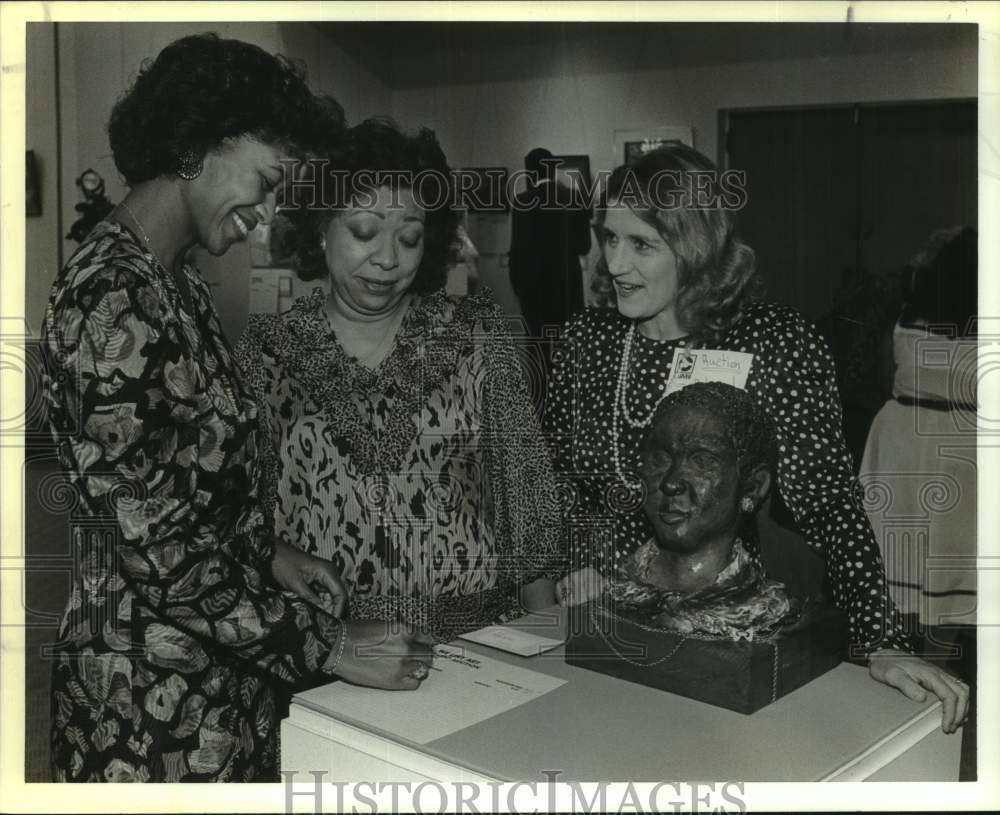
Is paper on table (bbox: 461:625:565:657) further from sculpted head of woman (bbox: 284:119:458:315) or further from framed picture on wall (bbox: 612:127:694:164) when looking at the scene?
framed picture on wall (bbox: 612:127:694:164)

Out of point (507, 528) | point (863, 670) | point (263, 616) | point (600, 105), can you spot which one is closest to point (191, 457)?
point (263, 616)

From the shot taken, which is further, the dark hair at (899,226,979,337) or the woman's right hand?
the dark hair at (899,226,979,337)

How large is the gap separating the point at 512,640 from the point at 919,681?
2.95 feet

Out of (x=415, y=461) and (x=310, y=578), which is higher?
(x=415, y=461)

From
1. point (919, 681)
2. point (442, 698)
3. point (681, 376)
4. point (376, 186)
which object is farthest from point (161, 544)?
point (919, 681)

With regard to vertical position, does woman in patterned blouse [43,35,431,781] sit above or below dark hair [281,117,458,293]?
below

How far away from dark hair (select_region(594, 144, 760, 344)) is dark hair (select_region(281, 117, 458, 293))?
36 cm

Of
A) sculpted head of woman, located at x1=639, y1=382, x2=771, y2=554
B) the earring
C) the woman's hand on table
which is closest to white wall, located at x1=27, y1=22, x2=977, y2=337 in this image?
the earring

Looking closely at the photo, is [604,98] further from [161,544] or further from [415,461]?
[161,544]

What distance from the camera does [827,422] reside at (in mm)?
2250

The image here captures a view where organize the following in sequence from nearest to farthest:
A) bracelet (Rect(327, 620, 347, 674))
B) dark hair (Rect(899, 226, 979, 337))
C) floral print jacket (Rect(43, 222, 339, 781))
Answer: floral print jacket (Rect(43, 222, 339, 781)), bracelet (Rect(327, 620, 347, 674)), dark hair (Rect(899, 226, 979, 337))

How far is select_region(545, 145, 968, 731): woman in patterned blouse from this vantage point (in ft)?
7.31

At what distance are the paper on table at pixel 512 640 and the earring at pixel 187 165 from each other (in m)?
1.16

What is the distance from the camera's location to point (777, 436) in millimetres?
2211
